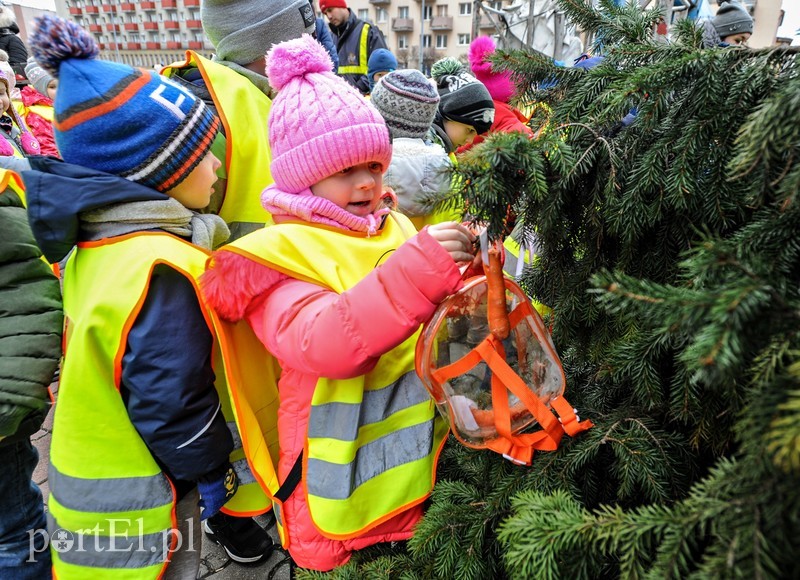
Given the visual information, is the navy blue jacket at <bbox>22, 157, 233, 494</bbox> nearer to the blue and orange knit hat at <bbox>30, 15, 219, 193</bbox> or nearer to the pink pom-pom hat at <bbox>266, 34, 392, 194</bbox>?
the blue and orange knit hat at <bbox>30, 15, 219, 193</bbox>

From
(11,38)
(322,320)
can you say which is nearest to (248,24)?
(322,320)

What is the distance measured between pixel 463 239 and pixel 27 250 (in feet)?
4.61

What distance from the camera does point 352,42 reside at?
5652 mm

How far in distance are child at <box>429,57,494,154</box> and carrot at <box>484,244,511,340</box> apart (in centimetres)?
203

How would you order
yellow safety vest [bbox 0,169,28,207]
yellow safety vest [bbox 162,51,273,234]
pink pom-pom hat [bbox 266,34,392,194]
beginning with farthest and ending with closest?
yellow safety vest [bbox 162,51,273,234] < yellow safety vest [bbox 0,169,28,207] < pink pom-pom hat [bbox 266,34,392,194]

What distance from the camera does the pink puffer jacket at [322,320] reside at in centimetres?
106

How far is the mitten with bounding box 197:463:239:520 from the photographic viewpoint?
1.45 m

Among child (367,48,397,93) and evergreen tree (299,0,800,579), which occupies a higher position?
evergreen tree (299,0,800,579)

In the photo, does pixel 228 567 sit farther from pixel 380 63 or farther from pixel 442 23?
pixel 442 23

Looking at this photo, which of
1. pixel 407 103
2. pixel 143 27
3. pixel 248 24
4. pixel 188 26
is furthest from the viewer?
pixel 143 27

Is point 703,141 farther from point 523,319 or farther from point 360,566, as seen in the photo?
point 360,566

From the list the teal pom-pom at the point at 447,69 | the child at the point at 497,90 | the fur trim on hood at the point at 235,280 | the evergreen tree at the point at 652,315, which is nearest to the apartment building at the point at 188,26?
the child at the point at 497,90

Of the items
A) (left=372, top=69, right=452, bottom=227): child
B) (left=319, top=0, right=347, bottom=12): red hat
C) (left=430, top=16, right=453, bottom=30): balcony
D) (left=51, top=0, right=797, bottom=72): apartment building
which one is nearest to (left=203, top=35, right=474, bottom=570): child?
(left=372, top=69, right=452, bottom=227): child

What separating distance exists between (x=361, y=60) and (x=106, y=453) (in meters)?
5.39
